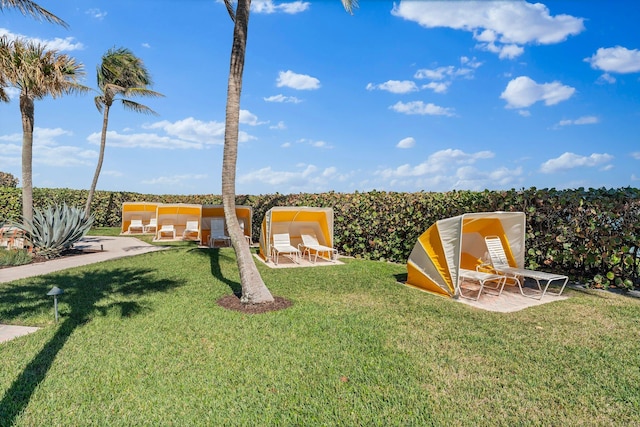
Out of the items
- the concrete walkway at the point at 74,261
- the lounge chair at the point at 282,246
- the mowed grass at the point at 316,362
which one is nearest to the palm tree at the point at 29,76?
the concrete walkway at the point at 74,261

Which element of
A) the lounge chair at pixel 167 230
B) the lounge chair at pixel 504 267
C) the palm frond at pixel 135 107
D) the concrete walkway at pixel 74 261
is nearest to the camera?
the concrete walkway at pixel 74 261

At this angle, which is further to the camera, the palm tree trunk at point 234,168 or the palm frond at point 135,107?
the palm frond at point 135,107

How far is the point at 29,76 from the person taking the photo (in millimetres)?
12227

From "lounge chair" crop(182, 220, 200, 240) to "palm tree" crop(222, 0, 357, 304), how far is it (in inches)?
457

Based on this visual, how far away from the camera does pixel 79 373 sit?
4.12 metres

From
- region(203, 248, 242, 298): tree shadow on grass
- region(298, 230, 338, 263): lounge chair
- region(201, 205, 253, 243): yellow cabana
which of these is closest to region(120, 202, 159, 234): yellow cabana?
region(201, 205, 253, 243): yellow cabana

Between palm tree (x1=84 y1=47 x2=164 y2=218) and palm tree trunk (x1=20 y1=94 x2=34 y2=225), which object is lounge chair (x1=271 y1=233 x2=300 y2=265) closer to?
palm tree trunk (x1=20 y1=94 x2=34 y2=225)

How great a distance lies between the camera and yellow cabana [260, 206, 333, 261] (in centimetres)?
1212

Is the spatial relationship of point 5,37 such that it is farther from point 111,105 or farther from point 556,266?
point 556,266

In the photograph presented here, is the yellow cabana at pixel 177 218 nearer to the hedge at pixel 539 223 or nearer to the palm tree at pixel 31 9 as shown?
the hedge at pixel 539 223

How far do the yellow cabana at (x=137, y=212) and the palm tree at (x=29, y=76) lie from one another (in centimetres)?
853

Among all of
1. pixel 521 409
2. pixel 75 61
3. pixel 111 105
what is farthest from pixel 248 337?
pixel 111 105

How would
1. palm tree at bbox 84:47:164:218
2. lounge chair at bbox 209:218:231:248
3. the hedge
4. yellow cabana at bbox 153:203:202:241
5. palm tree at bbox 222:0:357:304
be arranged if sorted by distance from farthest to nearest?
palm tree at bbox 84:47:164:218 → yellow cabana at bbox 153:203:202:241 → lounge chair at bbox 209:218:231:248 → the hedge → palm tree at bbox 222:0:357:304

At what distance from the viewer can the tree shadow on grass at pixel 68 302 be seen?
12.4 feet
